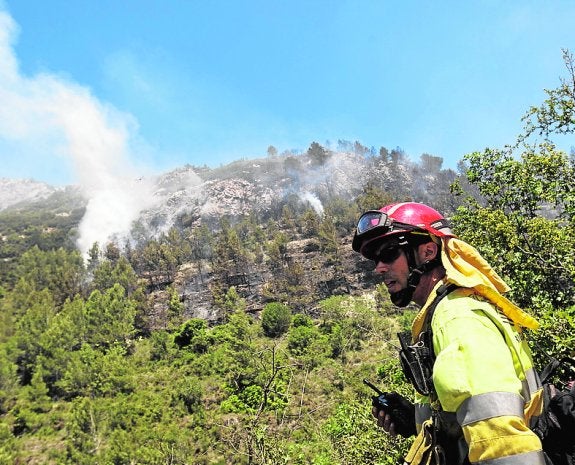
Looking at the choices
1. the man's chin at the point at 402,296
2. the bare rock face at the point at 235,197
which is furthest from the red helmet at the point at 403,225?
the bare rock face at the point at 235,197

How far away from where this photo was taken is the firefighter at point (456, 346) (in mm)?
1313

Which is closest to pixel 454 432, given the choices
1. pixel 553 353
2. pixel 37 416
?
pixel 553 353

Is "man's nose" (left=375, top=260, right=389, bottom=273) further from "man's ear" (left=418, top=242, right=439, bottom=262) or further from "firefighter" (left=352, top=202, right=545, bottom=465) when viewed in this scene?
"man's ear" (left=418, top=242, right=439, bottom=262)

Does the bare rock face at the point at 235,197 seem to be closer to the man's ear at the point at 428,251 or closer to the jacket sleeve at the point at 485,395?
the man's ear at the point at 428,251

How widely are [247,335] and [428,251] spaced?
37.7 meters

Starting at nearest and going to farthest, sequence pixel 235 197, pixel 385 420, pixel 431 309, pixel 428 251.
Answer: pixel 431 309, pixel 428 251, pixel 385 420, pixel 235 197

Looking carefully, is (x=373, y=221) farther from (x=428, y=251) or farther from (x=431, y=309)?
(x=431, y=309)

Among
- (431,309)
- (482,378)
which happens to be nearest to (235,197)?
(431,309)

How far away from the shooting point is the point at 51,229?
439 feet

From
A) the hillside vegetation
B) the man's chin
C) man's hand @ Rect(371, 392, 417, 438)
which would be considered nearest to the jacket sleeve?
the man's chin

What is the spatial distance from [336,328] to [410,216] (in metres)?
40.7

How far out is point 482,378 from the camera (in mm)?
1356

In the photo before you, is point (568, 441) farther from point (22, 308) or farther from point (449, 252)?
point (22, 308)

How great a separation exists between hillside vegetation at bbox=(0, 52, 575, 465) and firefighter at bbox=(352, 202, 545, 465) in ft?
15.4
